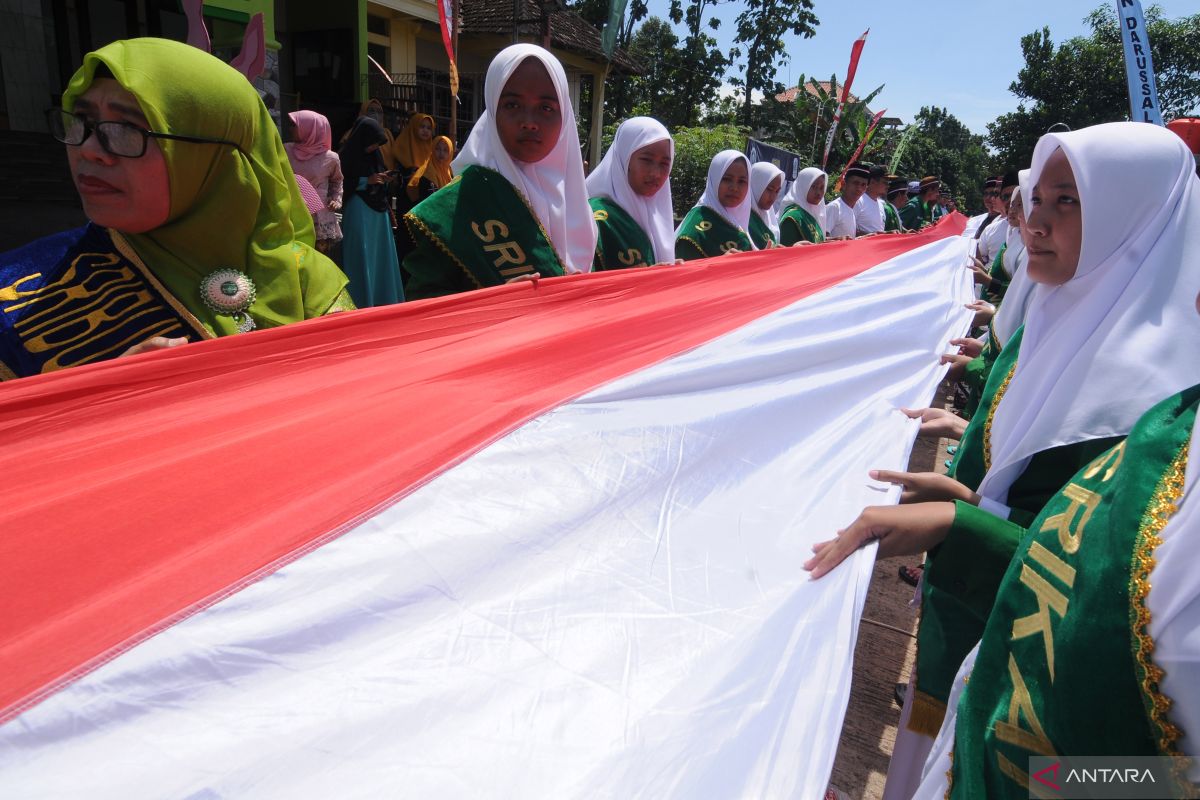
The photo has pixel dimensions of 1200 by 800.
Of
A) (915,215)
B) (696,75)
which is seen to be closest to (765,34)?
(696,75)

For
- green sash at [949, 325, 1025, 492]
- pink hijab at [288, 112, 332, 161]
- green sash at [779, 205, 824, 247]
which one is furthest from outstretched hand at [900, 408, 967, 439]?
green sash at [779, 205, 824, 247]

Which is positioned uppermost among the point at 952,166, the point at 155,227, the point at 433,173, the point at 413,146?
the point at 952,166

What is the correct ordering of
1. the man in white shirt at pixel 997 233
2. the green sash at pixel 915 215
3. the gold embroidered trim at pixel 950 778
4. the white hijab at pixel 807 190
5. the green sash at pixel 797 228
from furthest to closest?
the green sash at pixel 915 215
the white hijab at pixel 807 190
the green sash at pixel 797 228
the man in white shirt at pixel 997 233
the gold embroidered trim at pixel 950 778

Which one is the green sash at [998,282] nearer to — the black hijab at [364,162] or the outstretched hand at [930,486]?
the outstretched hand at [930,486]

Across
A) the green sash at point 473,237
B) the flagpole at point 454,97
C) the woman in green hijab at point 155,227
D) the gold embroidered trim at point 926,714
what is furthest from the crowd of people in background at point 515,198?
the gold embroidered trim at point 926,714

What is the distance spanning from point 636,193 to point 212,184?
2.38 meters

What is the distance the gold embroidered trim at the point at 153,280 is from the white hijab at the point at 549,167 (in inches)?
52.5

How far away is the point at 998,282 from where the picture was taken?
4680mm

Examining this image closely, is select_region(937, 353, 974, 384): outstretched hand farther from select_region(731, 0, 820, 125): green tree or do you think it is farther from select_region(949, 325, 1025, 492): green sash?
select_region(731, 0, 820, 125): green tree

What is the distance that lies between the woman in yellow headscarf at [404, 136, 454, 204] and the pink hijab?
1.08 meters

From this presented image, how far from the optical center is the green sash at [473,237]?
94.9 inches

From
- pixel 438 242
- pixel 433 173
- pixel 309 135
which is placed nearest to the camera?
pixel 438 242

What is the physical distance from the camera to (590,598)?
1.03 meters

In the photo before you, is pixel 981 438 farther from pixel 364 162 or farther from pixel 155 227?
pixel 364 162
